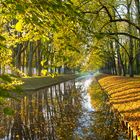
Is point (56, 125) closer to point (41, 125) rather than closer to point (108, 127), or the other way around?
point (41, 125)

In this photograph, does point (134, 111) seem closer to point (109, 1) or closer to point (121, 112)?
point (121, 112)

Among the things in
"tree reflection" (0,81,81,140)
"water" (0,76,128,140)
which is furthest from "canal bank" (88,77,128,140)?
"tree reflection" (0,81,81,140)

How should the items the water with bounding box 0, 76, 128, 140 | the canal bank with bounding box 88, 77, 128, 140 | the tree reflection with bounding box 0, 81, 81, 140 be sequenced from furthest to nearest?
1. the tree reflection with bounding box 0, 81, 81, 140
2. the water with bounding box 0, 76, 128, 140
3. the canal bank with bounding box 88, 77, 128, 140

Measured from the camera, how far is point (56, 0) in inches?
250

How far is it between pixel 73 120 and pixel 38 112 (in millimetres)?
4273

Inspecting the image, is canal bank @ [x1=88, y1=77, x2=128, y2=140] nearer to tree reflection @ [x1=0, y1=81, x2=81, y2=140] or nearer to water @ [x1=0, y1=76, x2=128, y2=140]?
water @ [x1=0, y1=76, x2=128, y2=140]

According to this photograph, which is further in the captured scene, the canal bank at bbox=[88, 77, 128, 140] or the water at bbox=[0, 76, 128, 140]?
the water at bbox=[0, 76, 128, 140]

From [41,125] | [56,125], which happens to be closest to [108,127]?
[56,125]

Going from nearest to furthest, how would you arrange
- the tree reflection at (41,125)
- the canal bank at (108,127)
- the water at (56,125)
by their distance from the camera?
the canal bank at (108,127)
the water at (56,125)
the tree reflection at (41,125)

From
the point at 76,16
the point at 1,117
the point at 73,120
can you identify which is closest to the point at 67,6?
the point at 76,16

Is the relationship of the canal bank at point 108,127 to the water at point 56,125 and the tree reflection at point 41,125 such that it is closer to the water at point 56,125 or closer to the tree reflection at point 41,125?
the water at point 56,125

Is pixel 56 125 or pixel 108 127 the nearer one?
pixel 108 127

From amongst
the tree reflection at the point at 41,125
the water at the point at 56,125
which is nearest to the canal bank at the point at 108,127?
the water at the point at 56,125

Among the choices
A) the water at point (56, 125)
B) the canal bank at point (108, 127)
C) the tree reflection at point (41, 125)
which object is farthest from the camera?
the tree reflection at point (41, 125)
